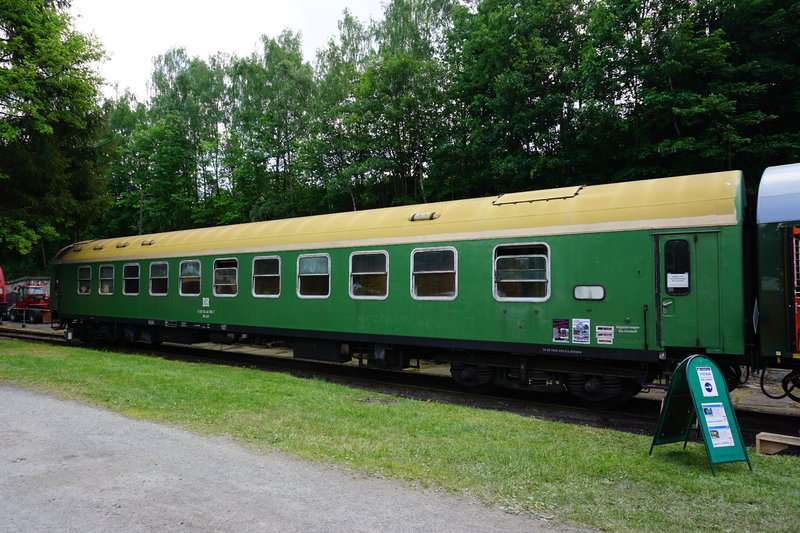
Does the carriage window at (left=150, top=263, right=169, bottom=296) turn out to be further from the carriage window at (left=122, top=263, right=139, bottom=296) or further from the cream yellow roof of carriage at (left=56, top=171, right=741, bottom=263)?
the cream yellow roof of carriage at (left=56, top=171, right=741, bottom=263)

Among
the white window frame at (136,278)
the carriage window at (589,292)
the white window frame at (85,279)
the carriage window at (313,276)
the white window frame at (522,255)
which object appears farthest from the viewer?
the white window frame at (85,279)

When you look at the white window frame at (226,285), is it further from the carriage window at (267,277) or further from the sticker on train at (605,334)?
the sticker on train at (605,334)

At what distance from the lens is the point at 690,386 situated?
18.6ft

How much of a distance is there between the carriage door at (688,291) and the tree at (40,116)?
17.3 metres

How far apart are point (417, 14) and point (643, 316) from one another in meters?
24.9

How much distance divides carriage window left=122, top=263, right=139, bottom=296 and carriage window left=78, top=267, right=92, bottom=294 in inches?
84.1

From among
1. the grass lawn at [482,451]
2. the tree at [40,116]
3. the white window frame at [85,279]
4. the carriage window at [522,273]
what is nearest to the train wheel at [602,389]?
the carriage window at [522,273]

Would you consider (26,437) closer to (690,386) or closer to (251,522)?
(251,522)

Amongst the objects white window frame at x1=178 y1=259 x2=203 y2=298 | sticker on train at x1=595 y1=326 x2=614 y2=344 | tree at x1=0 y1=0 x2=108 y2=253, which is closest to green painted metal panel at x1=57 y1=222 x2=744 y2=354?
sticker on train at x1=595 y1=326 x2=614 y2=344

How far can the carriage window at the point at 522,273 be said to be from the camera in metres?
8.86

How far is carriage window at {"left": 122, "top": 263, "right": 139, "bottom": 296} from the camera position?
16297mm

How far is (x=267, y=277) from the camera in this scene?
12.9 metres

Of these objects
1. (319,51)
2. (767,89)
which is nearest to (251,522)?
(767,89)

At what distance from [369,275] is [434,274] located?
4.88 feet
